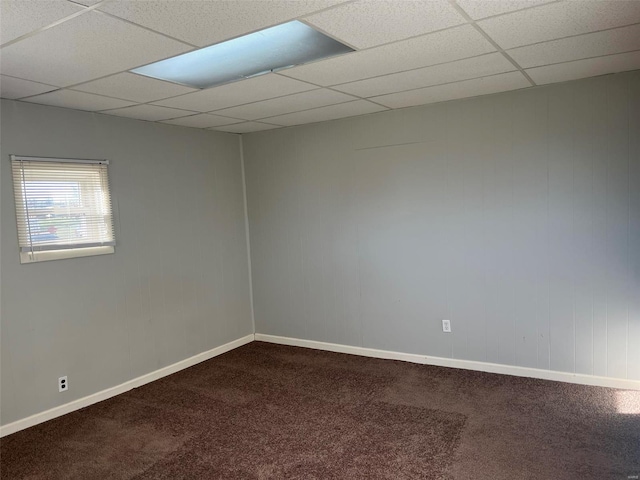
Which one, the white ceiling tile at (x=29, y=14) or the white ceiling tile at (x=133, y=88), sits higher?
the white ceiling tile at (x=133, y=88)

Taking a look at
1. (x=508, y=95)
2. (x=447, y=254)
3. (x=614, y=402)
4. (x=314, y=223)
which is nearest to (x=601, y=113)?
(x=508, y=95)

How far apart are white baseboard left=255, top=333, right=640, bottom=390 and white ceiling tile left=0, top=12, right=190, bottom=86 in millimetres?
3249

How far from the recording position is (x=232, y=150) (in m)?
5.10

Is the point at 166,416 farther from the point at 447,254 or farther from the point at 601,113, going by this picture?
the point at 601,113

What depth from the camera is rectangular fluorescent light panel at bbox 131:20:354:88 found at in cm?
260

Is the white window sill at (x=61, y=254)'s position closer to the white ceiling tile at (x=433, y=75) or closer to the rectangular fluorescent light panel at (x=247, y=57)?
the rectangular fluorescent light panel at (x=247, y=57)

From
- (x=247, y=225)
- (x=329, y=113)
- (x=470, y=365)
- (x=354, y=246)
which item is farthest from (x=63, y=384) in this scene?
(x=470, y=365)

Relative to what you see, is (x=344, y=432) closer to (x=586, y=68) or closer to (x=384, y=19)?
(x=384, y=19)

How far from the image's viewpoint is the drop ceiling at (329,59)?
198 cm

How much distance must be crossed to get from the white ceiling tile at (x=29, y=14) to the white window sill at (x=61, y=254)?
1.76 m

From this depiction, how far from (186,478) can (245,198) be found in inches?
126

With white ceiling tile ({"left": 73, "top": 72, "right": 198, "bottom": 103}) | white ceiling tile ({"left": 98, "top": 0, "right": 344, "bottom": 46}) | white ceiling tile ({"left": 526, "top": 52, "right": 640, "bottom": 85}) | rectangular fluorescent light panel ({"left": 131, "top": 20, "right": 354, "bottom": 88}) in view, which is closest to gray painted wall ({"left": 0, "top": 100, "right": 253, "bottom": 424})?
white ceiling tile ({"left": 73, "top": 72, "right": 198, "bottom": 103})

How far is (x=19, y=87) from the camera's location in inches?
115

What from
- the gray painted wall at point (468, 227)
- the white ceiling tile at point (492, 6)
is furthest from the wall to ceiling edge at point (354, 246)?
the white ceiling tile at point (492, 6)
